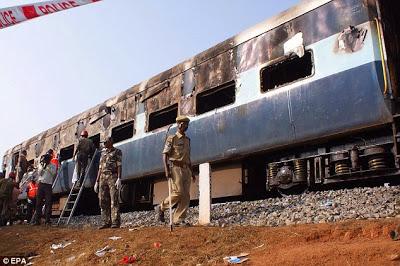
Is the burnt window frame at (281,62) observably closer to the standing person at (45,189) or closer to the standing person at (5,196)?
the standing person at (45,189)

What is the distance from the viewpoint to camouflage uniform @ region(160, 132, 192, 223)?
5.95 meters

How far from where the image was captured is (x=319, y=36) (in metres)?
5.95

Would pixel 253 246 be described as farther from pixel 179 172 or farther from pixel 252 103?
pixel 252 103

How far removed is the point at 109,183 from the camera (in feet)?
23.5

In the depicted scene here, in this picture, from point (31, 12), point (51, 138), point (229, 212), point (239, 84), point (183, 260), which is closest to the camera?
point (183, 260)

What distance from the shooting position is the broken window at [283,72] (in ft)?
21.7

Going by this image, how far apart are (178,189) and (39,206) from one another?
16.6 feet

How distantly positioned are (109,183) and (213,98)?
8.35 feet

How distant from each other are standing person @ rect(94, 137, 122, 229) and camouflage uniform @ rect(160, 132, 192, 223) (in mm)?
1416

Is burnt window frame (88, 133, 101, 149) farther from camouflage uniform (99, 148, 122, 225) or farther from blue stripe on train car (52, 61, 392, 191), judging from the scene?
blue stripe on train car (52, 61, 392, 191)

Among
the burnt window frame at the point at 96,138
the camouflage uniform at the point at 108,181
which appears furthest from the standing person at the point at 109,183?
the burnt window frame at the point at 96,138

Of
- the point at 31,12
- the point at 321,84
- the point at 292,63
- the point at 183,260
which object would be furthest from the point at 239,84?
the point at 31,12

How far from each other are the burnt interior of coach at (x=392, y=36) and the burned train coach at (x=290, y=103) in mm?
21

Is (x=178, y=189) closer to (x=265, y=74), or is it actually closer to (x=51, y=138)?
(x=265, y=74)
